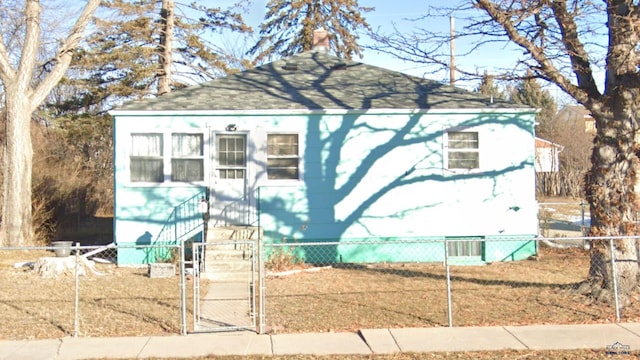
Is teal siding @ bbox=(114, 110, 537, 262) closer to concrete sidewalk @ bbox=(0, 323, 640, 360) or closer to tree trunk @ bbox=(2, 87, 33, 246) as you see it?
tree trunk @ bbox=(2, 87, 33, 246)

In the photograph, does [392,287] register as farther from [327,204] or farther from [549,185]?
[549,185]

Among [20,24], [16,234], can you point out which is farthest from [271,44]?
[16,234]

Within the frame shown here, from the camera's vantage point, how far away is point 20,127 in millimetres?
15688

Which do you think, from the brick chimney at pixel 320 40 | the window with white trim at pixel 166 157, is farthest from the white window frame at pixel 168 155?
the brick chimney at pixel 320 40

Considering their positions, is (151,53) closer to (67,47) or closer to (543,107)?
(67,47)

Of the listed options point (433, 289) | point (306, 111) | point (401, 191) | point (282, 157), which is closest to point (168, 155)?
point (282, 157)

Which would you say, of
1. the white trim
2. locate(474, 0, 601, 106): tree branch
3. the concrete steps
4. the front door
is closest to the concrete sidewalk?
locate(474, 0, 601, 106): tree branch

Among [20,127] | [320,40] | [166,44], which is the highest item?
[166,44]

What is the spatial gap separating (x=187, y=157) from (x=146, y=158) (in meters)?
0.95

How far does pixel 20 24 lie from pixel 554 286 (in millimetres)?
16274

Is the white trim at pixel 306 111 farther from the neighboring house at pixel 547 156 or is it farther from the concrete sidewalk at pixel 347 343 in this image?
the neighboring house at pixel 547 156

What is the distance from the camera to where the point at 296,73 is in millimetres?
15680

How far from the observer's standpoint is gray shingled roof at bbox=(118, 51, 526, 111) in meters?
13.3

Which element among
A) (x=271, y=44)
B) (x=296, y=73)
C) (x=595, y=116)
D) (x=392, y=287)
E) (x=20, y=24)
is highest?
(x=271, y=44)
